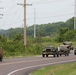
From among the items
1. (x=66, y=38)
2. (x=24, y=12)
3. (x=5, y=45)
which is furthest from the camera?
(x=66, y=38)

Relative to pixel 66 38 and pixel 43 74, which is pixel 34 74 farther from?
pixel 66 38

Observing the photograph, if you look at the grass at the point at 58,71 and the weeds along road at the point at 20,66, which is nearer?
the grass at the point at 58,71

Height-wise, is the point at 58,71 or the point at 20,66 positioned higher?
the point at 58,71

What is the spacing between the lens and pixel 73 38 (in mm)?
122062

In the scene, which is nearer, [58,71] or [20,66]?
[58,71]

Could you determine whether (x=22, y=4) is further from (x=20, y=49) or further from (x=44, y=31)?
(x=44, y=31)

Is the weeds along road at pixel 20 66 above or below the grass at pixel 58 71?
below

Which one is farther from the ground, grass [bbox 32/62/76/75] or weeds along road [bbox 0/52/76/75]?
grass [bbox 32/62/76/75]

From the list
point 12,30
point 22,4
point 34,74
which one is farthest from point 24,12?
point 12,30

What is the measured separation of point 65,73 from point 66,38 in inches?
3840

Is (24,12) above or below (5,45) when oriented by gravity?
above

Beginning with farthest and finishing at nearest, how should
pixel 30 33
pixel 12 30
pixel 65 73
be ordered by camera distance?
1. pixel 30 33
2. pixel 12 30
3. pixel 65 73

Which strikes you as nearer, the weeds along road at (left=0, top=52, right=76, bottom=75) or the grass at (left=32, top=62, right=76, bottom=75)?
the grass at (left=32, top=62, right=76, bottom=75)

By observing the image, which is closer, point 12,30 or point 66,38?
point 66,38
